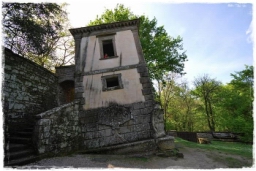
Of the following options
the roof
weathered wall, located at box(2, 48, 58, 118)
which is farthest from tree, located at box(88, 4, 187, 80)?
weathered wall, located at box(2, 48, 58, 118)

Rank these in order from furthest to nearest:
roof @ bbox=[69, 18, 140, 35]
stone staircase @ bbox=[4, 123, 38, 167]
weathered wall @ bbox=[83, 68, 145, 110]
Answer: roof @ bbox=[69, 18, 140, 35], weathered wall @ bbox=[83, 68, 145, 110], stone staircase @ bbox=[4, 123, 38, 167]

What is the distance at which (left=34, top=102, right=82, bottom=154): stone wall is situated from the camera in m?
5.14

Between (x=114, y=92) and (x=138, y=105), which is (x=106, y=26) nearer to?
(x=114, y=92)

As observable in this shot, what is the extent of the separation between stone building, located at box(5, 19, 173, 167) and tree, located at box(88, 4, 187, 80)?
4626 millimetres

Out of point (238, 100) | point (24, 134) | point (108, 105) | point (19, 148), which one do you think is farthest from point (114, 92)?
point (238, 100)

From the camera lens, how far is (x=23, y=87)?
22.3ft

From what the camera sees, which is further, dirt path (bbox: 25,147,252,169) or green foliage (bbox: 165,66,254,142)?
green foliage (bbox: 165,66,254,142)

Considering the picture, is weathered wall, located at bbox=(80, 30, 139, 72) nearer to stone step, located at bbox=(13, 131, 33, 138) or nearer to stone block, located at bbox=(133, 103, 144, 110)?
stone block, located at bbox=(133, 103, 144, 110)

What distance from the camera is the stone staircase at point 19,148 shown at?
4.10 m

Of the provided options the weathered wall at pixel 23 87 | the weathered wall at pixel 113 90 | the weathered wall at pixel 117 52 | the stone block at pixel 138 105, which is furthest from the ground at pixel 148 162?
the weathered wall at pixel 117 52

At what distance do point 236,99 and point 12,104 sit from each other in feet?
62.6

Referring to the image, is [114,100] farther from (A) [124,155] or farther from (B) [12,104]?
(B) [12,104]

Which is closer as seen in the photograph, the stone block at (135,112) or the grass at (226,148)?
the stone block at (135,112)

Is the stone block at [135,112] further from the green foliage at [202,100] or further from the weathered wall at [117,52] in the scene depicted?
the green foliage at [202,100]
